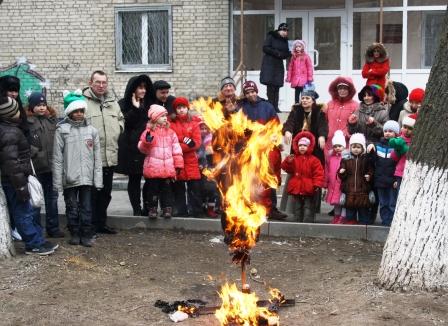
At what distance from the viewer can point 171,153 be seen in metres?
8.51

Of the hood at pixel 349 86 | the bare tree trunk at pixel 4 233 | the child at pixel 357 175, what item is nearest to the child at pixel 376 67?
the hood at pixel 349 86

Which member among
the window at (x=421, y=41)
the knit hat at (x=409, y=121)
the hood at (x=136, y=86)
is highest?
the window at (x=421, y=41)

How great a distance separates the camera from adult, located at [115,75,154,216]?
8.64 meters

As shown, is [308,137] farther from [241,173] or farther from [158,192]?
[241,173]

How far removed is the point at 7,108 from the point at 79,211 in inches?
57.4

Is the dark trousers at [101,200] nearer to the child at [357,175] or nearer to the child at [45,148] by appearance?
the child at [45,148]

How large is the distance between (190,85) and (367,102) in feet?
24.4

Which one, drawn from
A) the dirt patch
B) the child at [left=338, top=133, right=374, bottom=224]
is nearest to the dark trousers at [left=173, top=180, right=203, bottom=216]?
the dirt patch

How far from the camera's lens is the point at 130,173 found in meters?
8.68

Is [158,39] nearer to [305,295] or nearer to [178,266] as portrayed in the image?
[178,266]

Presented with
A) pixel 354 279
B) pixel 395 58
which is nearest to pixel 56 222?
pixel 354 279

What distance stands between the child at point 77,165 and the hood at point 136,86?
0.96 meters

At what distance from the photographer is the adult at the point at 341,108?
9.05 m

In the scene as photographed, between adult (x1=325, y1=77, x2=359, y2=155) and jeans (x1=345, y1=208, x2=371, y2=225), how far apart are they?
86cm
